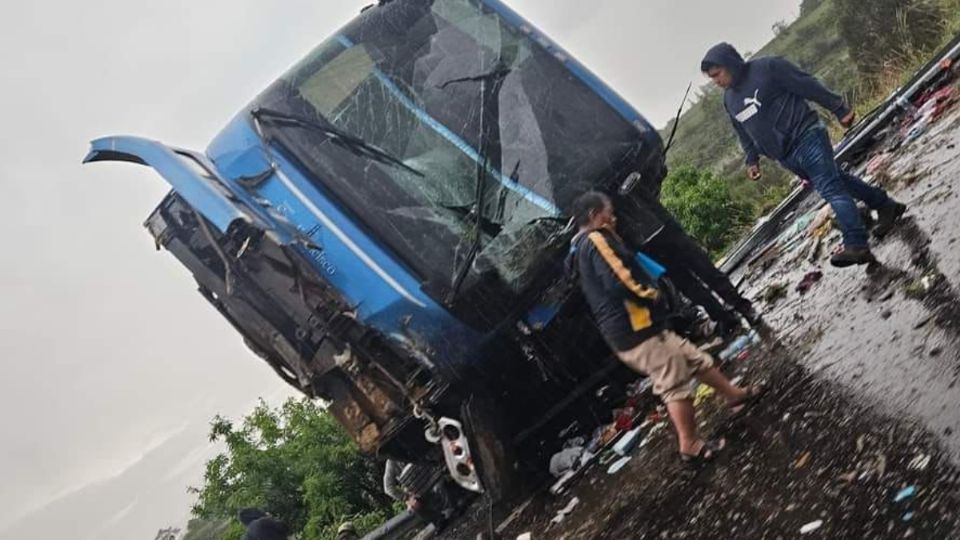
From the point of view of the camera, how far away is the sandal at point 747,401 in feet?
10.3

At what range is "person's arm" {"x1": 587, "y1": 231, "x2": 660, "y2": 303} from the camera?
119 inches

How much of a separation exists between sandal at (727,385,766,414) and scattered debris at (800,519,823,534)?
44.0 inches

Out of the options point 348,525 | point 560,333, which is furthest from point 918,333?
point 348,525

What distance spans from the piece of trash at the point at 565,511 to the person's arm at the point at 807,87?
238 cm

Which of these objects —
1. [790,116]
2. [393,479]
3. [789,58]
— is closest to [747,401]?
[790,116]

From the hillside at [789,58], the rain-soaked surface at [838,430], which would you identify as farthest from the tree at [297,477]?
the hillside at [789,58]

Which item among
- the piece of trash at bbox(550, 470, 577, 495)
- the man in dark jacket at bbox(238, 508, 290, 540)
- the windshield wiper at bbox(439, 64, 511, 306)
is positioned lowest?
the piece of trash at bbox(550, 470, 577, 495)

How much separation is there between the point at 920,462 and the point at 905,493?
0.14 meters

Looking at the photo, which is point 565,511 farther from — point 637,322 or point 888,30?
point 888,30

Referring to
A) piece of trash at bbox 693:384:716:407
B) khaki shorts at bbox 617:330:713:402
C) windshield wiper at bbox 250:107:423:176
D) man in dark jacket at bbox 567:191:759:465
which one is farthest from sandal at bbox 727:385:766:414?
windshield wiper at bbox 250:107:423:176

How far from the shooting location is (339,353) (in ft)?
12.5

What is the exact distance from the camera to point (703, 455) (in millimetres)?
2959

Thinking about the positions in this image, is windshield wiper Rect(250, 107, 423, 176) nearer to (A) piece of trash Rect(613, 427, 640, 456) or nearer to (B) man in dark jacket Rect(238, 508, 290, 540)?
(A) piece of trash Rect(613, 427, 640, 456)

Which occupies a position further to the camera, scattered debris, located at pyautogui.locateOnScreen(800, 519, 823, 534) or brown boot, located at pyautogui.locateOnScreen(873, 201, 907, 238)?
brown boot, located at pyautogui.locateOnScreen(873, 201, 907, 238)
